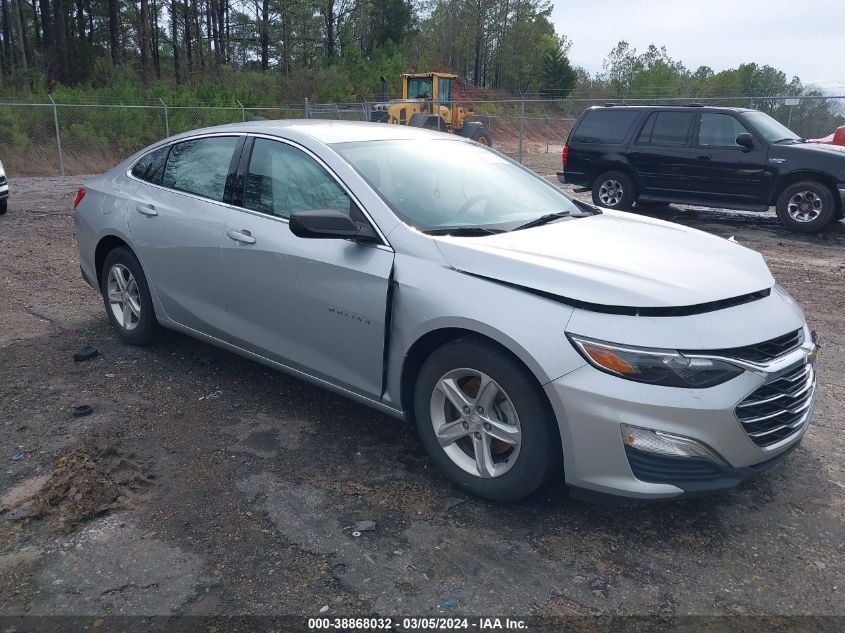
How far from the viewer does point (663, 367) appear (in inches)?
112

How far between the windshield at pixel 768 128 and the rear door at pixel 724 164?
0.60ft

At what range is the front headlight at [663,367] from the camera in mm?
2836

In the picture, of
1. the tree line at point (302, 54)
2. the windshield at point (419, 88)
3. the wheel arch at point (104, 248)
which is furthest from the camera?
the tree line at point (302, 54)

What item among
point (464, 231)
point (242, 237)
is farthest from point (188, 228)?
point (464, 231)

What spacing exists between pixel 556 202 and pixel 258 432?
2.21 metres

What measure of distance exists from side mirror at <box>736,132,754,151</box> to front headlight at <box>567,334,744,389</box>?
9574 millimetres

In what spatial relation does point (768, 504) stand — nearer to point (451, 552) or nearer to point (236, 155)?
point (451, 552)

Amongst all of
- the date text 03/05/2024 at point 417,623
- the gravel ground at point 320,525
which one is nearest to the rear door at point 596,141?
the gravel ground at point 320,525

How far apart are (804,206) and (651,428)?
9.69m

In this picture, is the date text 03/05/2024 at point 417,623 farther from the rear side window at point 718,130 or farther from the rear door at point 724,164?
the rear side window at point 718,130

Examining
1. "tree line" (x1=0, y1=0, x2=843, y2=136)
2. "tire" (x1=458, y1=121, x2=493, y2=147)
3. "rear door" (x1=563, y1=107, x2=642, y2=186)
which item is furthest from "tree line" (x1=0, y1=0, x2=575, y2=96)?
"rear door" (x1=563, y1=107, x2=642, y2=186)

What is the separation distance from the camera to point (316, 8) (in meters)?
50.0

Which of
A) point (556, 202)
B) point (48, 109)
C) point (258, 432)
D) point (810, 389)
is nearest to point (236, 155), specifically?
point (258, 432)

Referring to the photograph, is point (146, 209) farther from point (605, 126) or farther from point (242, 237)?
point (605, 126)
